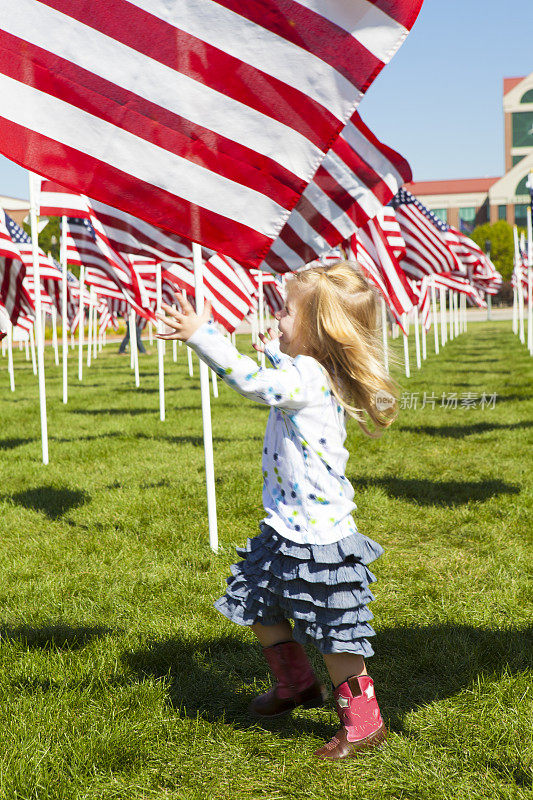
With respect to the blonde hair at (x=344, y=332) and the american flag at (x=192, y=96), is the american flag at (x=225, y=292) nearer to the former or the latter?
the american flag at (x=192, y=96)

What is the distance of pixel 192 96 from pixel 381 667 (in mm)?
2552

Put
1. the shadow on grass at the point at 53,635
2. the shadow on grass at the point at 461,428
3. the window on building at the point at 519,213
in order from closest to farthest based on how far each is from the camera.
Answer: the shadow on grass at the point at 53,635 → the shadow on grass at the point at 461,428 → the window on building at the point at 519,213

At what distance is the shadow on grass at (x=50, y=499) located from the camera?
6043 millimetres

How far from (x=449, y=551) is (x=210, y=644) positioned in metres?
1.88

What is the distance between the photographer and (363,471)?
7.11 metres

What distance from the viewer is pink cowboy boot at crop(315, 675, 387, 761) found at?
2639 millimetres

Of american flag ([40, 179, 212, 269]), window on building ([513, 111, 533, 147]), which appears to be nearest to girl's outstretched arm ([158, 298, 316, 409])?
american flag ([40, 179, 212, 269])

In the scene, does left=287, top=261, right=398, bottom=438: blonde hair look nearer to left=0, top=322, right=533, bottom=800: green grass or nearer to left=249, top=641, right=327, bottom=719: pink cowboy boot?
left=249, top=641, right=327, bottom=719: pink cowboy boot

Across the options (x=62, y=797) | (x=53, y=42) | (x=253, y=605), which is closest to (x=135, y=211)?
(x=53, y=42)

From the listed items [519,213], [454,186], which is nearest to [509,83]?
[454,186]

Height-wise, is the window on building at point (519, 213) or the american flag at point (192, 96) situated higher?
the window on building at point (519, 213)

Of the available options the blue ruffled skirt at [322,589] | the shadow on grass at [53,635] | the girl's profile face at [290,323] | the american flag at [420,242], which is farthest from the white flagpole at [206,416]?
the american flag at [420,242]

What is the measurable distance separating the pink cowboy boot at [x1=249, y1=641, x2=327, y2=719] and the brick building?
3347 inches

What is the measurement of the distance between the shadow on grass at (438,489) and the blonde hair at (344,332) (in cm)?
333
